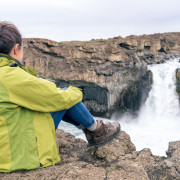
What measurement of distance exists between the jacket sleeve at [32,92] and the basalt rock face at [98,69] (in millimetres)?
17108

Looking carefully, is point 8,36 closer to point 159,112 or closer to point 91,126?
point 91,126

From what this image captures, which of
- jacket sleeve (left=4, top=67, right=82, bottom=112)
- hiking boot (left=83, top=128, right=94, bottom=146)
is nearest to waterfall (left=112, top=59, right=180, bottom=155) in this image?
hiking boot (left=83, top=128, right=94, bottom=146)

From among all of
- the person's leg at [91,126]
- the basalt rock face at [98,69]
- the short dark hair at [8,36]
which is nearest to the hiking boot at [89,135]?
the person's leg at [91,126]

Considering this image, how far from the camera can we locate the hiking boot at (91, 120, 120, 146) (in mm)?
2665

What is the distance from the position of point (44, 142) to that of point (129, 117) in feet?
58.9

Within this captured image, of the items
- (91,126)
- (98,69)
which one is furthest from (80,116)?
(98,69)

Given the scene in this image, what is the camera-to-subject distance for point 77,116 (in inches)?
90.0

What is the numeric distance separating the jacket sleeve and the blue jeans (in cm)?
25

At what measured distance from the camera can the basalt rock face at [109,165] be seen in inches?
76.8

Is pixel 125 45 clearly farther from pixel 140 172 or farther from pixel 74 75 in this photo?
pixel 140 172

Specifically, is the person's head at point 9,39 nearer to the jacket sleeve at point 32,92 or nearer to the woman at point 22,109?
the woman at point 22,109

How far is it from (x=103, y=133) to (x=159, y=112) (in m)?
17.0

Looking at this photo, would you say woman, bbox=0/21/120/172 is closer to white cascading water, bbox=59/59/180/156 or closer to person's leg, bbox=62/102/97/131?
person's leg, bbox=62/102/97/131

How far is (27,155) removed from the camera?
1.79 metres
